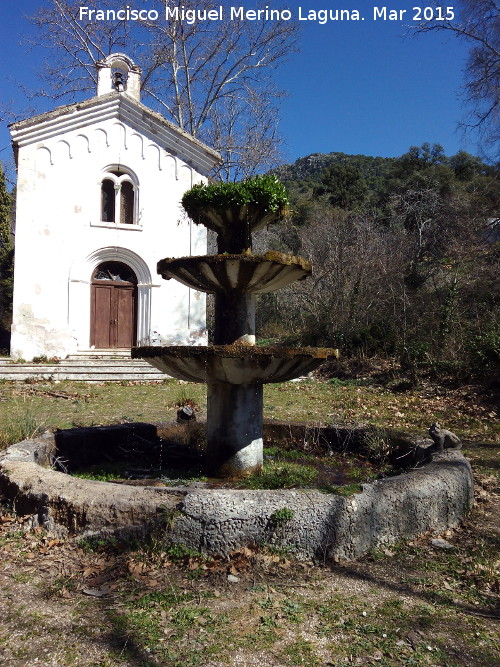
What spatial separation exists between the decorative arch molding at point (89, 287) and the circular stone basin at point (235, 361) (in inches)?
509

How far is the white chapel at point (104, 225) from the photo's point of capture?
16172 mm

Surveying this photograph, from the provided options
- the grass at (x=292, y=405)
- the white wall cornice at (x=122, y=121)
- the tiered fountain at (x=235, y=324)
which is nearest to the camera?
the tiered fountain at (x=235, y=324)

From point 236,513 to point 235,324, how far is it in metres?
2.11

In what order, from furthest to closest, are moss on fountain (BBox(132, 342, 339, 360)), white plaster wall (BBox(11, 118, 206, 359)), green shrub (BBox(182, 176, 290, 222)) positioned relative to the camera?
white plaster wall (BBox(11, 118, 206, 359))
green shrub (BBox(182, 176, 290, 222))
moss on fountain (BBox(132, 342, 339, 360))

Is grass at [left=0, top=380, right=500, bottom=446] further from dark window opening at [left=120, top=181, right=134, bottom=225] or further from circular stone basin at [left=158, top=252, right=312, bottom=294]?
dark window opening at [left=120, top=181, right=134, bottom=225]

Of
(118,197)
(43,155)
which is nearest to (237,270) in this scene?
(118,197)

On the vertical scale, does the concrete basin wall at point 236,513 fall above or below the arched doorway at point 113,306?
below

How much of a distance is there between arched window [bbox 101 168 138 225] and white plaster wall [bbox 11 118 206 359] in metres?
0.26

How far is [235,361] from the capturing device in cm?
416

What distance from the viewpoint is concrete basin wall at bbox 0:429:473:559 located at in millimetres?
3170

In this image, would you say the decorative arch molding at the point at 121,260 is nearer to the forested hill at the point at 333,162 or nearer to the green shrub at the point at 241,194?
the green shrub at the point at 241,194

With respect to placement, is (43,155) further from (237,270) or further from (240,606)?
(240,606)

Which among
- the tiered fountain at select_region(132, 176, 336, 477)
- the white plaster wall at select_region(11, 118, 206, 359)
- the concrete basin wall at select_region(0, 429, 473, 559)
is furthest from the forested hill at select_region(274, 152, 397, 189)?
the concrete basin wall at select_region(0, 429, 473, 559)

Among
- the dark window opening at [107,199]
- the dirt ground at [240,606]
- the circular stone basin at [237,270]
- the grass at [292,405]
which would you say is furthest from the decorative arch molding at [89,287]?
the dirt ground at [240,606]
